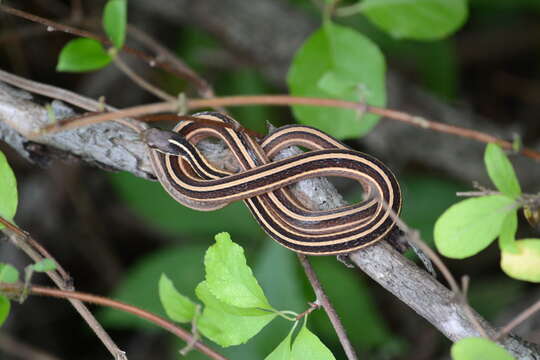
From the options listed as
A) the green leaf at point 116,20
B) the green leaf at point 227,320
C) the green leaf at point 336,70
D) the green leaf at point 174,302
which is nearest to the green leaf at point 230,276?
the green leaf at point 227,320

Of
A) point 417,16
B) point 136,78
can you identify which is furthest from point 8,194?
point 417,16

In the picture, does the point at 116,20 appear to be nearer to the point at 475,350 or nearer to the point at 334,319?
the point at 334,319

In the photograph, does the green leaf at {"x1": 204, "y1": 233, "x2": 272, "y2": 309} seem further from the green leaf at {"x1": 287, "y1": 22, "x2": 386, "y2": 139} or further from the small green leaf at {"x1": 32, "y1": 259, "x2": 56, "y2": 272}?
the green leaf at {"x1": 287, "y1": 22, "x2": 386, "y2": 139}

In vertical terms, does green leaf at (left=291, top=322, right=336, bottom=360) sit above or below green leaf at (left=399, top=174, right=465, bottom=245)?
below

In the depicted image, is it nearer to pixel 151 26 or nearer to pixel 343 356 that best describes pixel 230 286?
pixel 343 356

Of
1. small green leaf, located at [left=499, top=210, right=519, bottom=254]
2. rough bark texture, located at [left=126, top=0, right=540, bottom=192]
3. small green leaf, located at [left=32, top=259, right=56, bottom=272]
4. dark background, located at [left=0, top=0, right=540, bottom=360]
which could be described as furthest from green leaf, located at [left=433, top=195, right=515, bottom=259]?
rough bark texture, located at [left=126, top=0, right=540, bottom=192]
